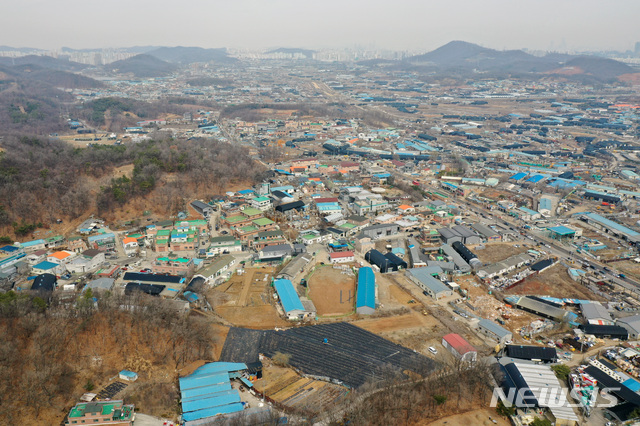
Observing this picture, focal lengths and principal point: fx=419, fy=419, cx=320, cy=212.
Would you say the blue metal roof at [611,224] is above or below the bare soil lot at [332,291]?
above

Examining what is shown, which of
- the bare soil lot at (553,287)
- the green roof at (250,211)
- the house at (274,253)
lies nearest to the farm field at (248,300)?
the house at (274,253)

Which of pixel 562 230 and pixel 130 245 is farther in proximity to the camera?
pixel 562 230

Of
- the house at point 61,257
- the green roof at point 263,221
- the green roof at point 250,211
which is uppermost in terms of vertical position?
the green roof at point 250,211

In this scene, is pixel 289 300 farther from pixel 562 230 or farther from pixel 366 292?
pixel 562 230

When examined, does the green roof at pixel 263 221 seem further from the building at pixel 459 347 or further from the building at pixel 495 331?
the building at pixel 495 331

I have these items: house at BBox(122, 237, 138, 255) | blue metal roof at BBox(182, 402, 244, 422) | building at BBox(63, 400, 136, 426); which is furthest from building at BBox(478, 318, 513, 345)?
house at BBox(122, 237, 138, 255)

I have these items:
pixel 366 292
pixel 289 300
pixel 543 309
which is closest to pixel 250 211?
pixel 289 300

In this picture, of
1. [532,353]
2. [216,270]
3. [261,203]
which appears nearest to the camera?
[532,353]
